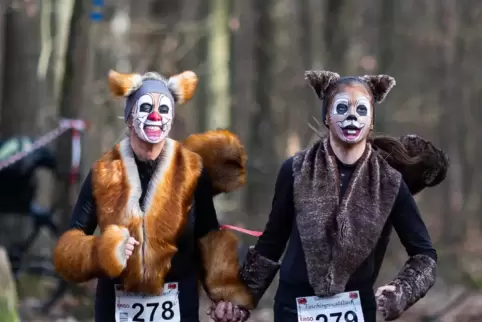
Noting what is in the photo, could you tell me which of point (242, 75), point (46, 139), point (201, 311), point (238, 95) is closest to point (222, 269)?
point (201, 311)

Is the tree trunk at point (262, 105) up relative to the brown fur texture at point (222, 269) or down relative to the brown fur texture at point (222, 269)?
up

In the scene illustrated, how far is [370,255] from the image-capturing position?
425 cm

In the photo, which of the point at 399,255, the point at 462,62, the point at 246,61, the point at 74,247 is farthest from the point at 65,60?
the point at 462,62

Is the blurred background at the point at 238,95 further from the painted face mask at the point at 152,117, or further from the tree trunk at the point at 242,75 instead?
the painted face mask at the point at 152,117

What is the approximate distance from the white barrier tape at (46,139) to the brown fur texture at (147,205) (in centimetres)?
505

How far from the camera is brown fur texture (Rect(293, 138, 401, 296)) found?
417cm

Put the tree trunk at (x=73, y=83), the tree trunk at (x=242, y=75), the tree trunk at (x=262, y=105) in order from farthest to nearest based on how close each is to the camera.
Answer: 1. the tree trunk at (x=242, y=75)
2. the tree trunk at (x=262, y=105)
3. the tree trunk at (x=73, y=83)

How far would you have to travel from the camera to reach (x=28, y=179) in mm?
9547

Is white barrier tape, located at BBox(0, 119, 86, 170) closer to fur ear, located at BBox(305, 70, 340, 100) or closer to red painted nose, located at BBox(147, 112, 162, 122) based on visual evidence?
red painted nose, located at BBox(147, 112, 162, 122)

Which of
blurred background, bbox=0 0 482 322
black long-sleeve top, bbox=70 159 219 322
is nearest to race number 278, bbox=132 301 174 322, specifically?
black long-sleeve top, bbox=70 159 219 322

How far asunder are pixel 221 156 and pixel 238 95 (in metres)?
13.9

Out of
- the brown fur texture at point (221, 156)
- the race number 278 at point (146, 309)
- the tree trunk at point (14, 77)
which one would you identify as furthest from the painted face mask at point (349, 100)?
the tree trunk at point (14, 77)

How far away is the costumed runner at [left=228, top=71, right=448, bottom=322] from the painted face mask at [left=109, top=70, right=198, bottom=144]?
656 mm

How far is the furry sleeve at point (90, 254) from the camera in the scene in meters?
4.23
